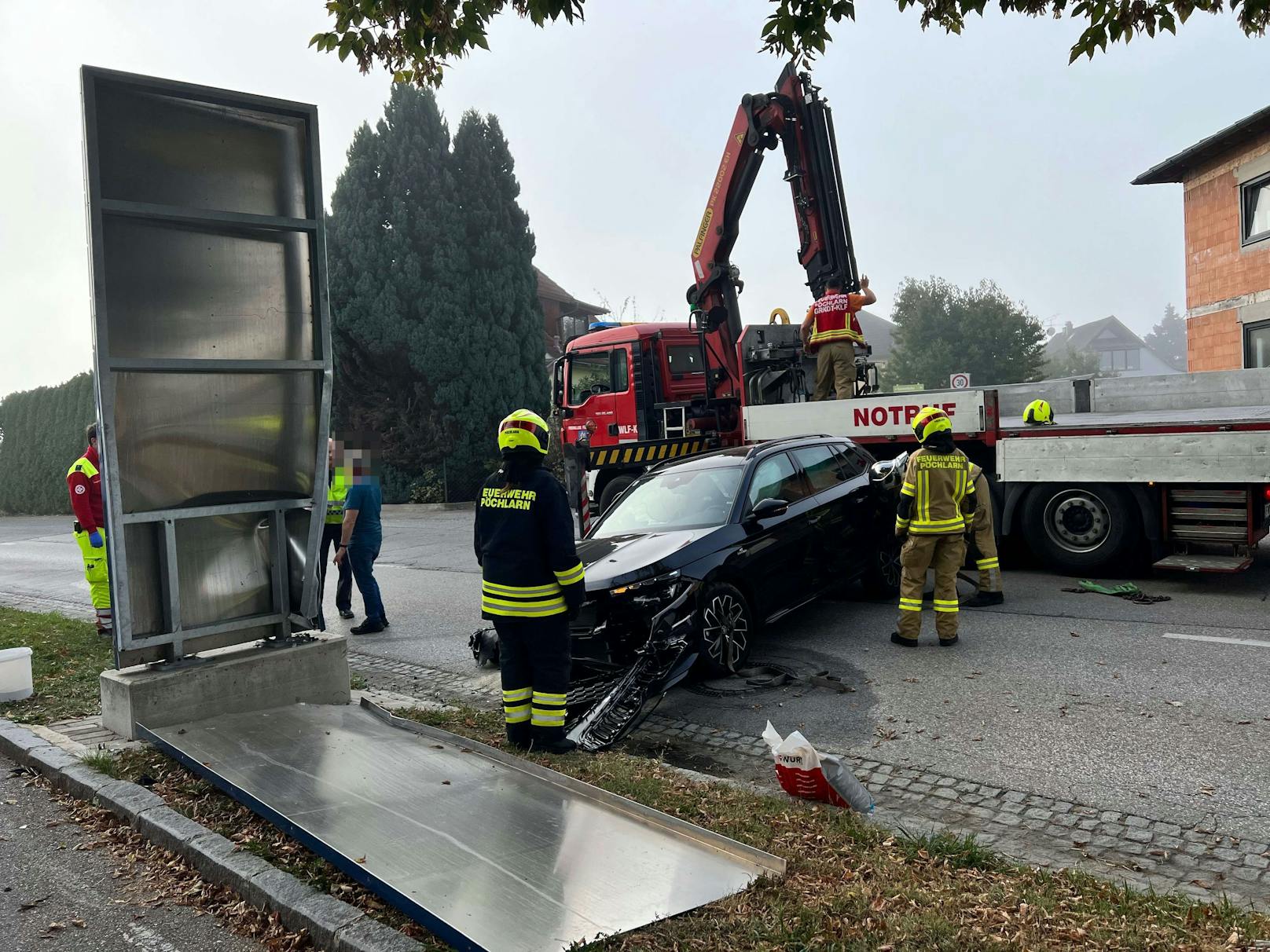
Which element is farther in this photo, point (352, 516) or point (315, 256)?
point (352, 516)

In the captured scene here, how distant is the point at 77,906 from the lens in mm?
3744

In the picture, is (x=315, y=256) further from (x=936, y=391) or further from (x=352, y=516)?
(x=936, y=391)

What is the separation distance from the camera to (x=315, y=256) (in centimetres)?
585

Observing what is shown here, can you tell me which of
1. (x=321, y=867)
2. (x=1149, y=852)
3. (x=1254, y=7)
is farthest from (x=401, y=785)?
(x=1254, y=7)

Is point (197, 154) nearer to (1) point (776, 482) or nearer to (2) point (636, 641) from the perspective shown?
(2) point (636, 641)

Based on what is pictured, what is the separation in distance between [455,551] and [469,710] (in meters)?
8.92

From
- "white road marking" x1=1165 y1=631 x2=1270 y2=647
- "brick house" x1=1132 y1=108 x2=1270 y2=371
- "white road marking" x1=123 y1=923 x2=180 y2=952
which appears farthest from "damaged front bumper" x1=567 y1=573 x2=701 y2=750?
"brick house" x1=1132 y1=108 x2=1270 y2=371

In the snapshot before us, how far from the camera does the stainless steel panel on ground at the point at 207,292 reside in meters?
5.32

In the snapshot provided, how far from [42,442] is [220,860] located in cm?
4010

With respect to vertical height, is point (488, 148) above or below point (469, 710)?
above

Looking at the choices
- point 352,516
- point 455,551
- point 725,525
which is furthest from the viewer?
point 455,551

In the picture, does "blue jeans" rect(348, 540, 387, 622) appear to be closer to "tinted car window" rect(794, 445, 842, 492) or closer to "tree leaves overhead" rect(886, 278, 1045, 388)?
"tinted car window" rect(794, 445, 842, 492)

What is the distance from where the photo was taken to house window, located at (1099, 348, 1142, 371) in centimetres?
10981

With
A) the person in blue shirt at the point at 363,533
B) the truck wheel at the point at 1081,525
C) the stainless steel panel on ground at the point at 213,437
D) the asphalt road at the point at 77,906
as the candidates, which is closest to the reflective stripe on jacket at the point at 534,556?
the stainless steel panel on ground at the point at 213,437
